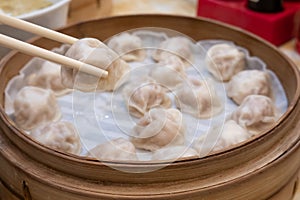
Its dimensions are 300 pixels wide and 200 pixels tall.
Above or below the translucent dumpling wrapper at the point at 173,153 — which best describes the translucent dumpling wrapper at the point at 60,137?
below

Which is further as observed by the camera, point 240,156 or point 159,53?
point 159,53

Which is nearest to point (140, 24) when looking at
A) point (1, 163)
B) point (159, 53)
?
point (159, 53)

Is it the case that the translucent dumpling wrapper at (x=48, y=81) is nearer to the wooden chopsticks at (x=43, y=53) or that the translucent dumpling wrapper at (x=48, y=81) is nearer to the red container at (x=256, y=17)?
the wooden chopsticks at (x=43, y=53)

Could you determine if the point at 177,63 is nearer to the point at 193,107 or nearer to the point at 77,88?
the point at 193,107

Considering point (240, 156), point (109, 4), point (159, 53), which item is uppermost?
point (240, 156)

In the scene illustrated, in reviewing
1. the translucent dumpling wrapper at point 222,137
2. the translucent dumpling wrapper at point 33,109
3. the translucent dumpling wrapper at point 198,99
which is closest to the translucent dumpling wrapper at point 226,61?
the translucent dumpling wrapper at point 198,99

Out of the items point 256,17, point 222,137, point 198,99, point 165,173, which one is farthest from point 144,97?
point 256,17
